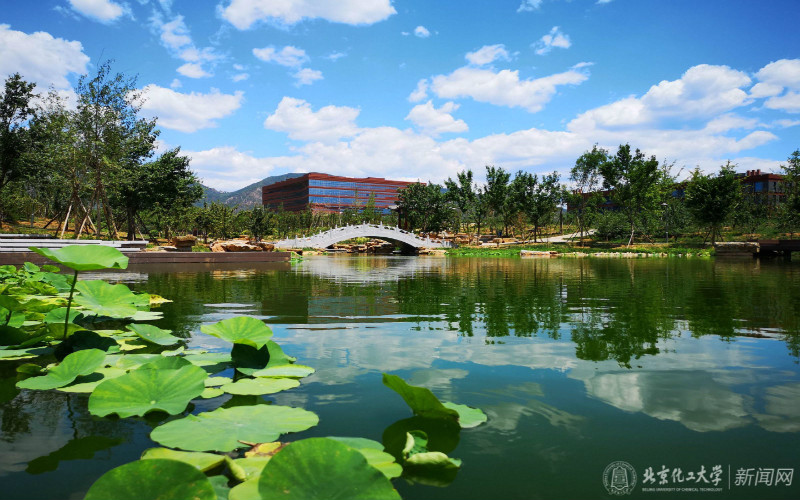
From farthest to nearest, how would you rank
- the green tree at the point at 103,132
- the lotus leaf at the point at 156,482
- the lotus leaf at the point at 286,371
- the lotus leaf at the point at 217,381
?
the green tree at the point at 103,132 → the lotus leaf at the point at 286,371 → the lotus leaf at the point at 217,381 → the lotus leaf at the point at 156,482

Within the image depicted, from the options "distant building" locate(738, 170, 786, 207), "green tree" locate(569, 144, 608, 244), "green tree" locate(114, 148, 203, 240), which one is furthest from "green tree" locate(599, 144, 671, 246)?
"green tree" locate(114, 148, 203, 240)

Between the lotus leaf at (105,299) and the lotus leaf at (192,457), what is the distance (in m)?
2.02

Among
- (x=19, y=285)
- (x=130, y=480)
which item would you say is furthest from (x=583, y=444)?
(x=19, y=285)

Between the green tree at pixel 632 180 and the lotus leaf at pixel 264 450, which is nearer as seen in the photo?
the lotus leaf at pixel 264 450

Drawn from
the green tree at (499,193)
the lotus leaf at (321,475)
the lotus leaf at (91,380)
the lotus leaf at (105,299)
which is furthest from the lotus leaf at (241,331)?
the green tree at (499,193)

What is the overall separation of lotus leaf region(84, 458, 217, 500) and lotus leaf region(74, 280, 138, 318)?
8.06ft

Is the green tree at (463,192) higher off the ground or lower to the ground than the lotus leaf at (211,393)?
higher

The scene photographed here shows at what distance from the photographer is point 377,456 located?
4.76 feet

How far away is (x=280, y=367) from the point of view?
2.67m

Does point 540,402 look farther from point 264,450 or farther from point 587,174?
point 587,174

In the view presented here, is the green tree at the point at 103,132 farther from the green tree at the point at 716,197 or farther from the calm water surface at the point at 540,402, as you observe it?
the green tree at the point at 716,197

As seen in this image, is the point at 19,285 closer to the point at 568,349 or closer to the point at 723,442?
the point at 568,349

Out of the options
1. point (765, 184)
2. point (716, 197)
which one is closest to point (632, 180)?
point (716, 197)

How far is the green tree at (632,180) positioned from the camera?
37.2 metres
